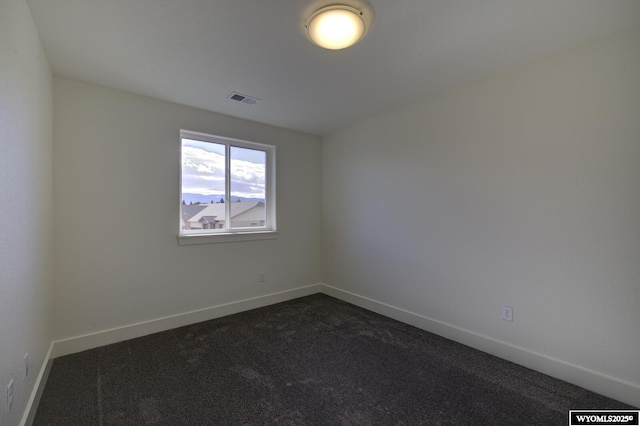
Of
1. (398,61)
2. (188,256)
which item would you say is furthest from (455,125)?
(188,256)

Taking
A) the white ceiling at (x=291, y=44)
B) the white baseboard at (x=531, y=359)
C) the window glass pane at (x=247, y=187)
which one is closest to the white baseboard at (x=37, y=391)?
the window glass pane at (x=247, y=187)

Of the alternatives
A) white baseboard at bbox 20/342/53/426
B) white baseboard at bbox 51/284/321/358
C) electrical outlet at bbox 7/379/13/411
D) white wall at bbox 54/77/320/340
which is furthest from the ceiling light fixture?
white baseboard at bbox 51/284/321/358

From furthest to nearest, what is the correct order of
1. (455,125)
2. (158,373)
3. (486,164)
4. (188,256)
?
(188,256) → (455,125) → (486,164) → (158,373)

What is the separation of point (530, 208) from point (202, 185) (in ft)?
10.8

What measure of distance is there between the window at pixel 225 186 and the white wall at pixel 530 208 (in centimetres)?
157

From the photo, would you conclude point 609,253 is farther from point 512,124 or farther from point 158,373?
point 158,373

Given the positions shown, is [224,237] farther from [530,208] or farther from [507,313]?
[530,208]

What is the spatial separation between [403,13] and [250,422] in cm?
263

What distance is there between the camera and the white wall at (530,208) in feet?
6.04

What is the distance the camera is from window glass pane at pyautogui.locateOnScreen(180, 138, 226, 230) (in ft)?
10.4

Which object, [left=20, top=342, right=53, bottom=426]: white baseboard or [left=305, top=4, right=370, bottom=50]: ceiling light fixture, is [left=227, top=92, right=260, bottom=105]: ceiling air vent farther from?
[left=20, top=342, right=53, bottom=426]: white baseboard

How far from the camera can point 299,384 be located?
6.56 feet

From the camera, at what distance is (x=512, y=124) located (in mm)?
2312

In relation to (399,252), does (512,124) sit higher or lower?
higher
